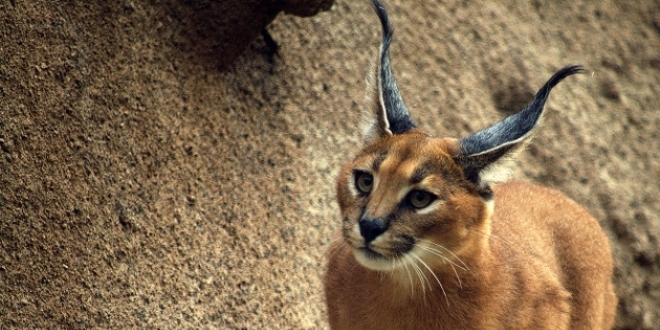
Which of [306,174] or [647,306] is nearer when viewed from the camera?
[306,174]

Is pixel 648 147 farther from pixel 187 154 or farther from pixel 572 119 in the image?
pixel 187 154

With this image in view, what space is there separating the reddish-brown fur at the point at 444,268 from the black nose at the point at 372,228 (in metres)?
0.05

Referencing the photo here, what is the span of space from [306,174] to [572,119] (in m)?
3.28

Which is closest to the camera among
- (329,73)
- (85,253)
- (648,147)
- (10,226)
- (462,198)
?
(462,198)

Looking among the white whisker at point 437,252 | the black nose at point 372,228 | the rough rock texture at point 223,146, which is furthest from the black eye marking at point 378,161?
the rough rock texture at point 223,146

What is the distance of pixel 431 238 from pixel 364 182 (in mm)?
507

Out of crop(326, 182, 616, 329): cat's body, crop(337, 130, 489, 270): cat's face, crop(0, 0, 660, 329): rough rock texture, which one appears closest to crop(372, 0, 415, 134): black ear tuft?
crop(337, 130, 489, 270): cat's face

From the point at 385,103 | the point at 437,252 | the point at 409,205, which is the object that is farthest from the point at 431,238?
the point at 385,103

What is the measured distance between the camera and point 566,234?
6.38 meters

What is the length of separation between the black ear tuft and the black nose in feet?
2.62

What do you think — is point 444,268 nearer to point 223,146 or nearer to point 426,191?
Result: point 426,191

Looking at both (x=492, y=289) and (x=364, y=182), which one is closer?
(x=364, y=182)

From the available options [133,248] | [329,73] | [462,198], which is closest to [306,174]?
[329,73]

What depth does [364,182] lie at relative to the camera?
486 centimetres
